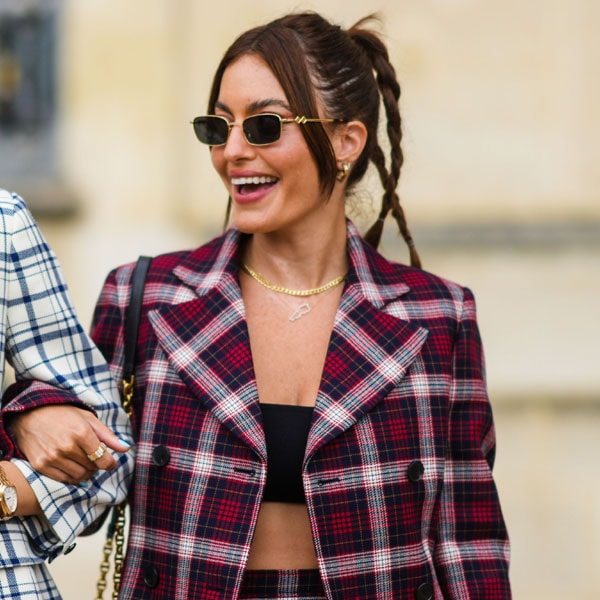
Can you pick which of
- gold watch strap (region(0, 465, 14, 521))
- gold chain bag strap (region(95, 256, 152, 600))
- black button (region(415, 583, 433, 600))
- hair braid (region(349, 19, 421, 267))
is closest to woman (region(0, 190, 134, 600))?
gold watch strap (region(0, 465, 14, 521))

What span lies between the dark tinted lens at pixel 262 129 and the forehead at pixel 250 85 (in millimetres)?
48

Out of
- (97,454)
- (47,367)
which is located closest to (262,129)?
(47,367)

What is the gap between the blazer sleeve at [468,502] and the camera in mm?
3416

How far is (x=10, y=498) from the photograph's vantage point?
296cm

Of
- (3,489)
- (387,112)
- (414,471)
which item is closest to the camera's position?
(3,489)

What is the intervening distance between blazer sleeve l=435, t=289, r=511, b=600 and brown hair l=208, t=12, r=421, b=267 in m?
0.52

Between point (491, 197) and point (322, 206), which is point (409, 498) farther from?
point (491, 197)

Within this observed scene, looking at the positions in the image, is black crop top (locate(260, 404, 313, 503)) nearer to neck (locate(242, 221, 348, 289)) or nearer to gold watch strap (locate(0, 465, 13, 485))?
neck (locate(242, 221, 348, 289))

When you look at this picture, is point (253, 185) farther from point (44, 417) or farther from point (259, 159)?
point (44, 417)

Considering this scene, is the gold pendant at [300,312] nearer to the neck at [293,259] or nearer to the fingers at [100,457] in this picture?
the neck at [293,259]

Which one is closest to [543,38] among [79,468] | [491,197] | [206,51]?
[491,197]

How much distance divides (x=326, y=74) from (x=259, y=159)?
279 millimetres

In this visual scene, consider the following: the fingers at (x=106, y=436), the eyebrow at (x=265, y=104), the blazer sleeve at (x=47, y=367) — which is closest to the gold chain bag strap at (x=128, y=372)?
the blazer sleeve at (x=47, y=367)

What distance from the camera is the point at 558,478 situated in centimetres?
620
